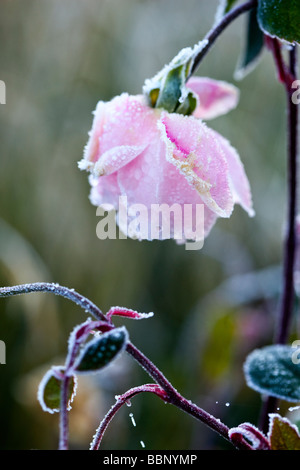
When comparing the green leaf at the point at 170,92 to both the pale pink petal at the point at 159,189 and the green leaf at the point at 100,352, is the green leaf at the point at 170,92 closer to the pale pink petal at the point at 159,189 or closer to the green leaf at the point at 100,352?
the pale pink petal at the point at 159,189

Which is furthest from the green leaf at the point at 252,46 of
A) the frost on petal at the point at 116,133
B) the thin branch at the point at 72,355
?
the thin branch at the point at 72,355

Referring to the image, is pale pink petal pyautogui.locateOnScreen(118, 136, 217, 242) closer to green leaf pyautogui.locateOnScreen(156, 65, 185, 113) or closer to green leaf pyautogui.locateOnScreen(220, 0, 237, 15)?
green leaf pyautogui.locateOnScreen(156, 65, 185, 113)

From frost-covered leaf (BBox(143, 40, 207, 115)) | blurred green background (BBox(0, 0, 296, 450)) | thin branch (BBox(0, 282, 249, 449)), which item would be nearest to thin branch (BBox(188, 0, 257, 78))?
frost-covered leaf (BBox(143, 40, 207, 115))

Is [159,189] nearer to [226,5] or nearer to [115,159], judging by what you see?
[115,159]

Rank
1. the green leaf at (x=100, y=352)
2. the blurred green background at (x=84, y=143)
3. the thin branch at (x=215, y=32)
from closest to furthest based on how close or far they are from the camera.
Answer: the green leaf at (x=100, y=352) < the thin branch at (x=215, y=32) < the blurred green background at (x=84, y=143)

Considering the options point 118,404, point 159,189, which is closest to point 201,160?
point 159,189
